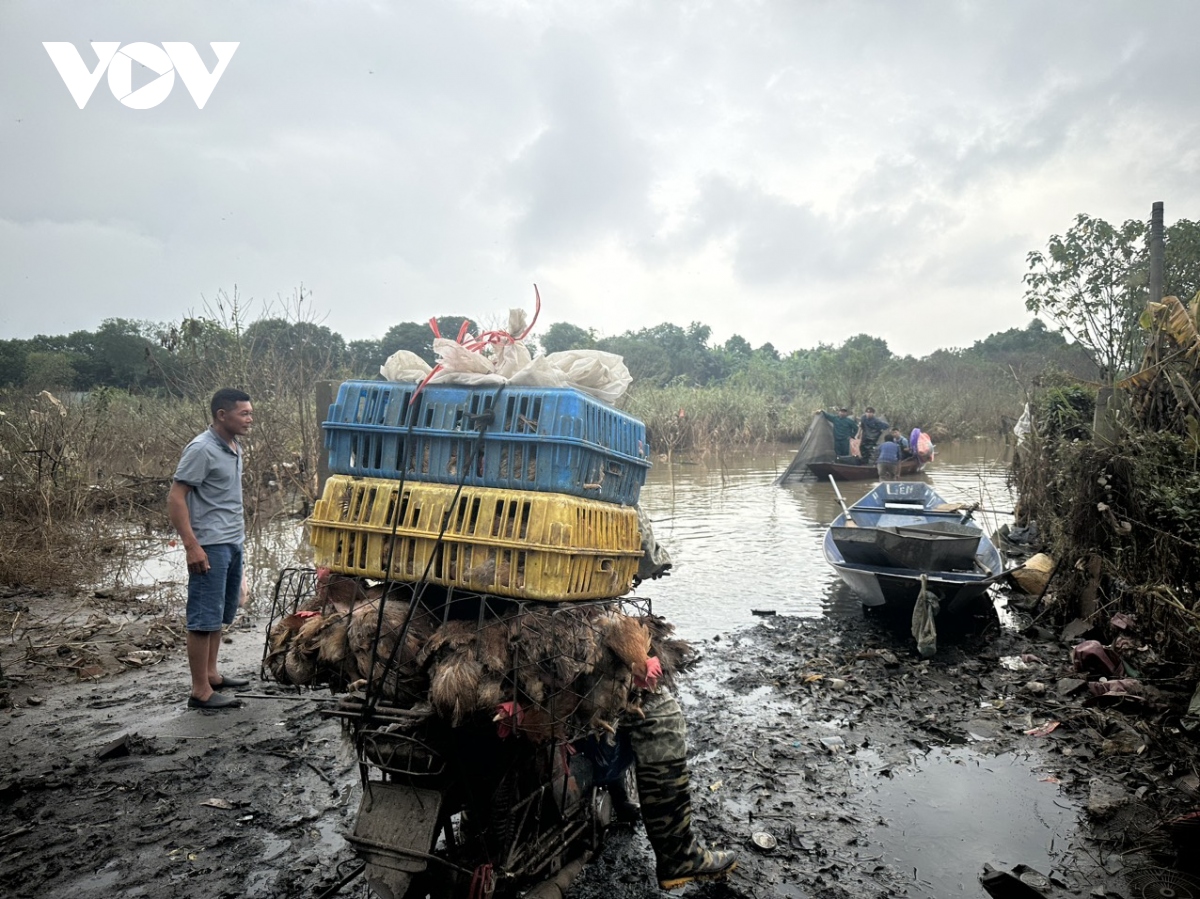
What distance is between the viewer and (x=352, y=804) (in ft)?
10.9

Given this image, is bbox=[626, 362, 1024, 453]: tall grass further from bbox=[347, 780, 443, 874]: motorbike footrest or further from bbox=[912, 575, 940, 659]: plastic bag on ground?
bbox=[347, 780, 443, 874]: motorbike footrest

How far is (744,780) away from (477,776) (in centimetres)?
212

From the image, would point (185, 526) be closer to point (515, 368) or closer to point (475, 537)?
point (515, 368)

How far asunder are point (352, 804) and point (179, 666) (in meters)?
2.62

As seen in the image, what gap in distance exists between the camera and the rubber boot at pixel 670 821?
2.51m

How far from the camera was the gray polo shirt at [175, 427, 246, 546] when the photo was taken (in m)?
4.04

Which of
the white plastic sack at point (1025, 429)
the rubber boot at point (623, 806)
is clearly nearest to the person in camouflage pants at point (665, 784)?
the rubber boot at point (623, 806)

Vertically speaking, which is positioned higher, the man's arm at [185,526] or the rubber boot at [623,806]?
the man's arm at [185,526]

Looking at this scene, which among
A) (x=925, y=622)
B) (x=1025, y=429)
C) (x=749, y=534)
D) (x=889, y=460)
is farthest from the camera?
(x=889, y=460)

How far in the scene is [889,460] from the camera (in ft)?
55.4

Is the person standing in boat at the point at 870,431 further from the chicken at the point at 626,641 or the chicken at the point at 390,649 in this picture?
the chicken at the point at 390,649

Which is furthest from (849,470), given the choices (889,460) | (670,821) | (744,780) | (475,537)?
(475,537)

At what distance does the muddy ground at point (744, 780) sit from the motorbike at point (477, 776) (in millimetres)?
289

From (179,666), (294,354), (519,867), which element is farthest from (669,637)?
(294,354)
